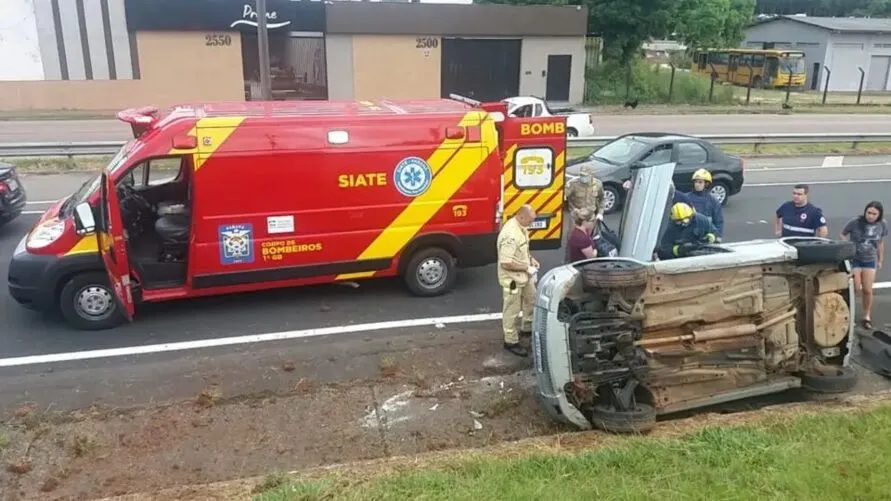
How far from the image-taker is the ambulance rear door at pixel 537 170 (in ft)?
31.1

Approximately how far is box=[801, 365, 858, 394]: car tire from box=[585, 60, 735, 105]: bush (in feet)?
99.9

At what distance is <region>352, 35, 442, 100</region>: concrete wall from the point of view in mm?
31891

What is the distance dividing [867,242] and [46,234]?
901 cm

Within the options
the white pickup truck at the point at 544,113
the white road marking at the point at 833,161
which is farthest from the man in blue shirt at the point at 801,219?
the white pickup truck at the point at 544,113

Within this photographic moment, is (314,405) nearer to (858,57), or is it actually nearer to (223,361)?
(223,361)

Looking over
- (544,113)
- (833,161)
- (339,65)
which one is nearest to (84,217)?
(544,113)

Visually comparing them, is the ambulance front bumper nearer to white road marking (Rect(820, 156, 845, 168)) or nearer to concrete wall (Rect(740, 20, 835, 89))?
white road marking (Rect(820, 156, 845, 168))

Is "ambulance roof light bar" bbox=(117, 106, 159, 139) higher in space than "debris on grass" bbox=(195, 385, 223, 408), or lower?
higher

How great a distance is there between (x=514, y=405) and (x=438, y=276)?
9.95ft

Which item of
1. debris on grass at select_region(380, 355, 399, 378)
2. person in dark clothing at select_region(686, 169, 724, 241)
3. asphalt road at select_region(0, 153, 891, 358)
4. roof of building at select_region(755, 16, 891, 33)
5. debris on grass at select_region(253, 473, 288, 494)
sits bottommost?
asphalt road at select_region(0, 153, 891, 358)

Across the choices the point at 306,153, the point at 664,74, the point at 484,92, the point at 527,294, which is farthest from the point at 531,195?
the point at 664,74

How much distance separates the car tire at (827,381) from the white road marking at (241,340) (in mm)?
3101

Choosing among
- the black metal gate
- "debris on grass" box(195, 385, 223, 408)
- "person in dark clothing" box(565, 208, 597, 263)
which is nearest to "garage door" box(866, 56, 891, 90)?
the black metal gate

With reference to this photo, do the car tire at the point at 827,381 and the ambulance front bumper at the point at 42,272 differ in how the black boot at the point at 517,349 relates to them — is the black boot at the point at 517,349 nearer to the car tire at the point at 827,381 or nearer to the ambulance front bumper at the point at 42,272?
the car tire at the point at 827,381
